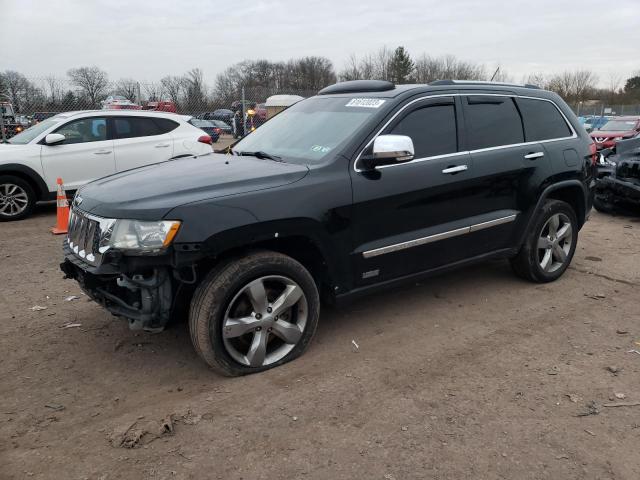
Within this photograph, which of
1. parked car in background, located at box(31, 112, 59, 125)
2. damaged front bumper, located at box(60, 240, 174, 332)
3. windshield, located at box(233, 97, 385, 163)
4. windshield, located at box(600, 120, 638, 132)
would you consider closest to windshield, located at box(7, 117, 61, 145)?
windshield, located at box(233, 97, 385, 163)

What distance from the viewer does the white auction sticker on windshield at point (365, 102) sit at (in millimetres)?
3843

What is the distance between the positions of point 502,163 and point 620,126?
15255 millimetres

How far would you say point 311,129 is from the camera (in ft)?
13.3

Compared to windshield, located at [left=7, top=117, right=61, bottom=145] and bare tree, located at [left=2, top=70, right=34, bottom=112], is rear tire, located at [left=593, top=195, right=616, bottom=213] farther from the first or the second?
bare tree, located at [left=2, top=70, right=34, bottom=112]

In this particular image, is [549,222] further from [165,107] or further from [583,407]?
[165,107]

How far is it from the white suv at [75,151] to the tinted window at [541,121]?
500 centimetres

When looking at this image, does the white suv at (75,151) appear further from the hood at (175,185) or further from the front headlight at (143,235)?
the front headlight at (143,235)

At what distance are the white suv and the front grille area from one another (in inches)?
170

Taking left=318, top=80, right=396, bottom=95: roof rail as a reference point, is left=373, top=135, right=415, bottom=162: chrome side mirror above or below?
below

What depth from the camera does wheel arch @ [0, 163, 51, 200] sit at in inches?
306

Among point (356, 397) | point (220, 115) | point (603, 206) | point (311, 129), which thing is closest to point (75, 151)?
point (311, 129)

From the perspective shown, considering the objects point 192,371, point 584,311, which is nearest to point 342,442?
point 192,371

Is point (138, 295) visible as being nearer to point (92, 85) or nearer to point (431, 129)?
point (431, 129)

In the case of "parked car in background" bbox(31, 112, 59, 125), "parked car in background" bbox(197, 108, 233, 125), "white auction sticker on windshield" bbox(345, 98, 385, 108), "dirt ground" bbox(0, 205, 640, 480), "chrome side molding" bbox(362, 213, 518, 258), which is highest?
"parked car in background" bbox(197, 108, 233, 125)
